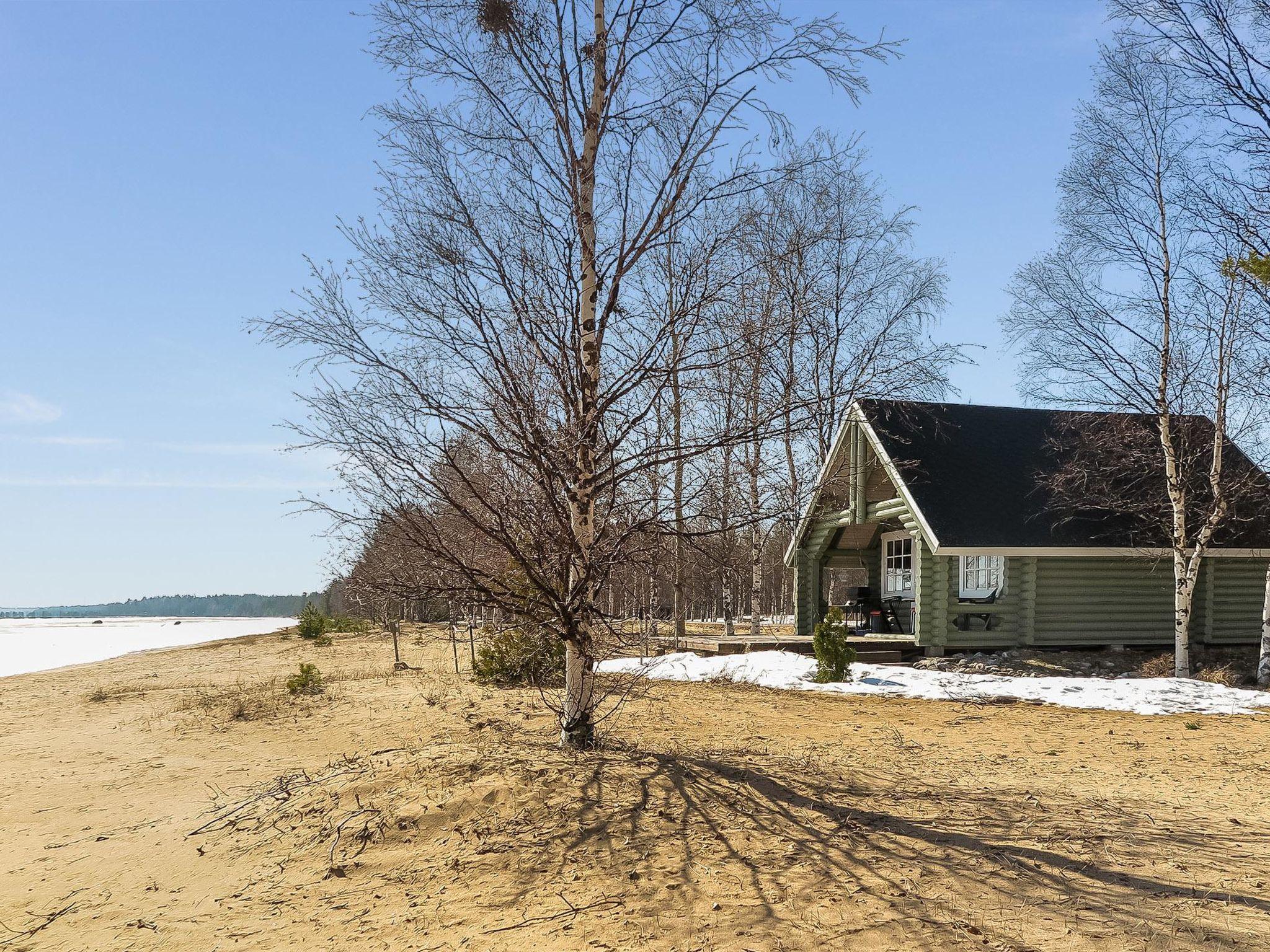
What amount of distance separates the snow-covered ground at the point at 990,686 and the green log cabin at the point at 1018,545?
2570mm

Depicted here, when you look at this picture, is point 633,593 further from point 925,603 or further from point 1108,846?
point 925,603

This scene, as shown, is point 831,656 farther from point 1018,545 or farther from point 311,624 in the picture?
point 311,624

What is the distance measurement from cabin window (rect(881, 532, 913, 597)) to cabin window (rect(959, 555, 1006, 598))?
1.62 m

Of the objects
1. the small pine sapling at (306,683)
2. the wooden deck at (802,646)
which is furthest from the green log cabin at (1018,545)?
the small pine sapling at (306,683)

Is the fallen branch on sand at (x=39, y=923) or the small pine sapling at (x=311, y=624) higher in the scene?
the fallen branch on sand at (x=39, y=923)

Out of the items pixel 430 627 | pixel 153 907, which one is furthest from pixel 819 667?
pixel 430 627

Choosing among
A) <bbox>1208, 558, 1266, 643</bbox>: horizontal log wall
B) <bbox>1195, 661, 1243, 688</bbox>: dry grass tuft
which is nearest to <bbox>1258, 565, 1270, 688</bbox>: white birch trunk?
<bbox>1195, 661, 1243, 688</bbox>: dry grass tuft

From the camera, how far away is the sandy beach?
182 inches

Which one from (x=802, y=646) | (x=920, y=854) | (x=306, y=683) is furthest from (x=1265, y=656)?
(x=306, y=683)

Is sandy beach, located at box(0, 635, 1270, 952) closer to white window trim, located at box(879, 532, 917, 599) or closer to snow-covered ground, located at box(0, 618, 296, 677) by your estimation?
white window trim, located at box(879, 532, 917, 599)

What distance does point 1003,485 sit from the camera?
1862 centimetres

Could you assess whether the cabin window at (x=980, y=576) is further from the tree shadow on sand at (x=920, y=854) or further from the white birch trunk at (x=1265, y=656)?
the tree shadow on sand at (x=920, y=854)

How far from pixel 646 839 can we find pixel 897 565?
17.2m

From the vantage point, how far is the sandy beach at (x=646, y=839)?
4.61m
